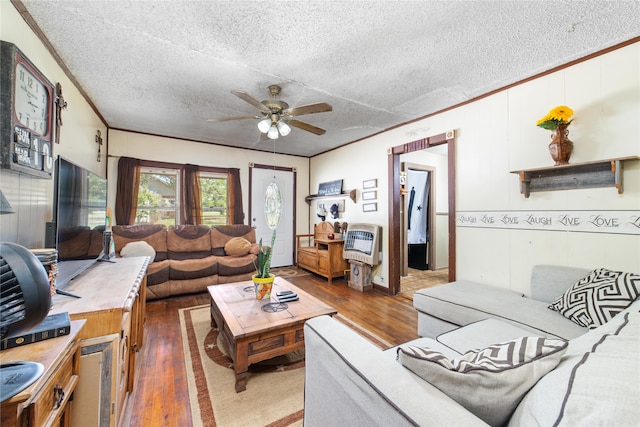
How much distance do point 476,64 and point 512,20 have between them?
1.59 feet

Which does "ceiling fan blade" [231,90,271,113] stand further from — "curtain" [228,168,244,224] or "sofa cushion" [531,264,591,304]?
"sofa cushion" [531,264,591,304]

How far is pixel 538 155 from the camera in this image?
2.25 metres

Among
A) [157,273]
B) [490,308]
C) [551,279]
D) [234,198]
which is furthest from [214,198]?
[551,279]

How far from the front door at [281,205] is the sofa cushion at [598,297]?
4.22m

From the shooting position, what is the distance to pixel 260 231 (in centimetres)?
503

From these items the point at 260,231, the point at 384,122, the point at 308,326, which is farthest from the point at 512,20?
the point at 260,231

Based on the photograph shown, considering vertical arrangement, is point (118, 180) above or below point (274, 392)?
above

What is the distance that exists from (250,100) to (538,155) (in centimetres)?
262

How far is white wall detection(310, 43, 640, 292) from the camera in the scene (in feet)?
5.96

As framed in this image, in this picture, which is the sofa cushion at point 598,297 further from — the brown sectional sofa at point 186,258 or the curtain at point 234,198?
the curtain at point 234,198

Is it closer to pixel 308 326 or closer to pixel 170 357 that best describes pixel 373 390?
pixel 308 326

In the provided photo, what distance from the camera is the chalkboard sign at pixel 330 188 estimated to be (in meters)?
4.61

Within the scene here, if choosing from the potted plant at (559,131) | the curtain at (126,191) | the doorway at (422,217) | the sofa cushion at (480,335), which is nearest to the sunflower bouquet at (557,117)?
the potted plant at (559,131)

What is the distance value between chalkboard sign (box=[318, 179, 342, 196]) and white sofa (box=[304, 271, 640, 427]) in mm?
3596
